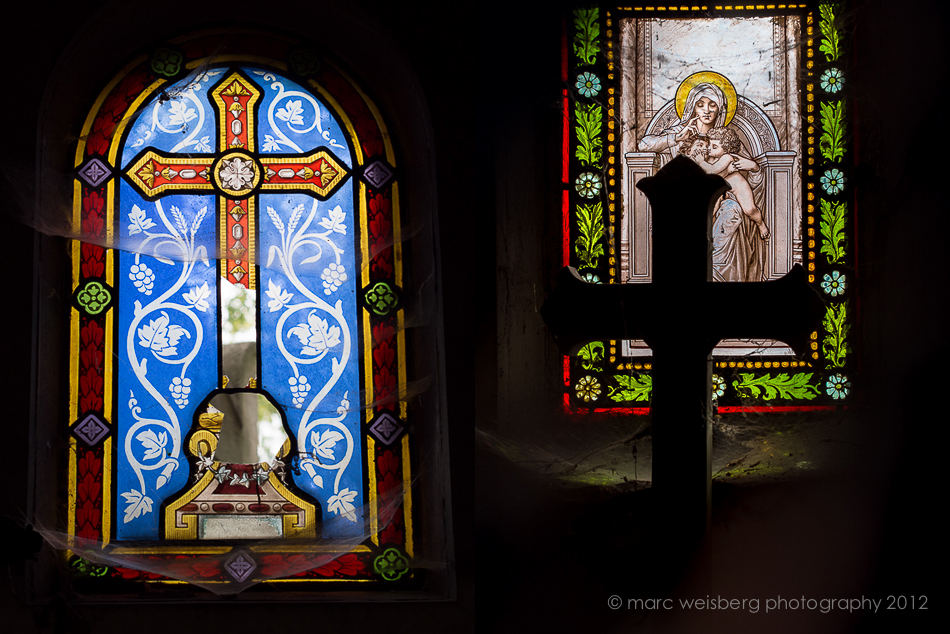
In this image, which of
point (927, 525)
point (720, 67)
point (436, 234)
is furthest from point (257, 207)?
point (927, 525)

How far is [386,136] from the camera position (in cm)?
179

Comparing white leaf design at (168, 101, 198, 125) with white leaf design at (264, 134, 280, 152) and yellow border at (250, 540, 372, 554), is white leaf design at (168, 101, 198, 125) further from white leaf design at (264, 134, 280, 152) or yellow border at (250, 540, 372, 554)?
yellow border at (250, 540, 372, 554)

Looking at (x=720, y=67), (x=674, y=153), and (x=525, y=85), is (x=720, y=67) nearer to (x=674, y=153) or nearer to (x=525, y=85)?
(x=674, y=153)

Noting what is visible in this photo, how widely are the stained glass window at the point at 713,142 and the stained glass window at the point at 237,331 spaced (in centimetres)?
54

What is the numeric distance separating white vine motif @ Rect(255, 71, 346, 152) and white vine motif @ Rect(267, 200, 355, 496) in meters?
0.20

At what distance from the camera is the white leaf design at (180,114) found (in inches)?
70.8

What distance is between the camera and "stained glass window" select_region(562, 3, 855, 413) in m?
1.64

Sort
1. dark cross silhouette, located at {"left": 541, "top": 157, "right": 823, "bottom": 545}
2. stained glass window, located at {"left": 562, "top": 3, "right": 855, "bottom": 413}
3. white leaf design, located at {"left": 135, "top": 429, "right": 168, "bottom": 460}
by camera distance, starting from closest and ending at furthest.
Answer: dark cross silhouette, located at {"left": 541, "top": 157, "right": 823, "bottom": 545} < stained glass window, located at {"left": 562, "top": 3, "right": 855, "bottom": 413} < white leaf design, located at {"left": 135, "top": 429, "right": 168, "bottom": 460}

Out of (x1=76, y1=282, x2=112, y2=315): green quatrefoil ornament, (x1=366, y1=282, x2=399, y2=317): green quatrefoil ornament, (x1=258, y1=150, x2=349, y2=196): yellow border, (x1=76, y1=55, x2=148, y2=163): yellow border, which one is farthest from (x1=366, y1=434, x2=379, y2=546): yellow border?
(x1=76, y1=55, x2=148, y2=163): yellow border

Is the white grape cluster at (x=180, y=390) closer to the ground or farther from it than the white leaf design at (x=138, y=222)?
closer to the ground

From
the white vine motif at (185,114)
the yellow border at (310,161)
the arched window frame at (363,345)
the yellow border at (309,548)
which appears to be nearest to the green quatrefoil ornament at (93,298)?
the arched window frame at (363,345)

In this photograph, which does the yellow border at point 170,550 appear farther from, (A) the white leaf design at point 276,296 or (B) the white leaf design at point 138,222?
(B) the white leaf design at point 138,222

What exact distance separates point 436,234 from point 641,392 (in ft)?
2.26

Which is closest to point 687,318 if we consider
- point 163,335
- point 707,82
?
point 707,82
